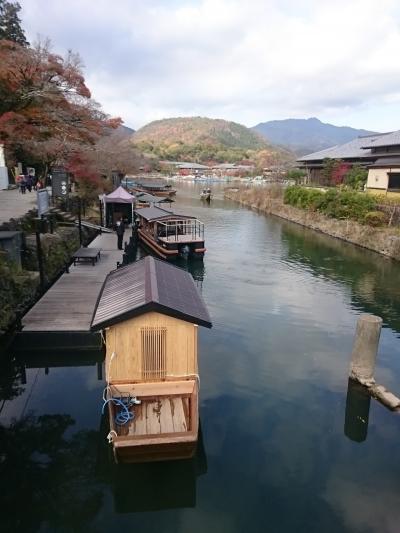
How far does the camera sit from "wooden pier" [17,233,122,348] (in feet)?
42.7

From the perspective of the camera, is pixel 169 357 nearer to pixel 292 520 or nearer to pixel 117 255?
pixel 292 520

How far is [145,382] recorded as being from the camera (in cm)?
872

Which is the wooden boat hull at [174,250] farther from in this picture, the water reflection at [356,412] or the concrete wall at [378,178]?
the concrete wall at [378,178]

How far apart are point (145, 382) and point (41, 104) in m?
27.0

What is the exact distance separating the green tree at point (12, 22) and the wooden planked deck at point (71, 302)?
31.5 metres

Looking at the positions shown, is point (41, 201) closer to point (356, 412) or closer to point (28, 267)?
point (28, 267)

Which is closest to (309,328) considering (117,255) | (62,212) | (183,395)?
(183,395)

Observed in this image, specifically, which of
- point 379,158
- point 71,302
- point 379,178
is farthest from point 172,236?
point 379,158

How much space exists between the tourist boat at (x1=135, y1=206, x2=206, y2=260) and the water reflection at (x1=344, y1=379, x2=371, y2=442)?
54.0 ft

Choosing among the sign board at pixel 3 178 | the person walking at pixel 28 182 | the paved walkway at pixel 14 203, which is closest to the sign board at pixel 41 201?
the paved walkway at pixel 14 203

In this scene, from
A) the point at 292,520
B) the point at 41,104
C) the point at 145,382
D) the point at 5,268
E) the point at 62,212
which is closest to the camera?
the point at 292,520

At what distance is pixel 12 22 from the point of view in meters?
40.2

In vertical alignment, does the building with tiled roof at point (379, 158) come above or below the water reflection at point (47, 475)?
above

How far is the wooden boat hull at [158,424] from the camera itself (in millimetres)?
7926
